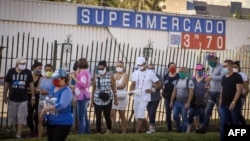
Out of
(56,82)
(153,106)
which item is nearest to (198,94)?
(153,106)

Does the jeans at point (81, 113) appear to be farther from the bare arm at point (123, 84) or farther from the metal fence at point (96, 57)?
the metal fence at point (96, 57)

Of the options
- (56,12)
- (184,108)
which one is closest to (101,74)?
(184,108)

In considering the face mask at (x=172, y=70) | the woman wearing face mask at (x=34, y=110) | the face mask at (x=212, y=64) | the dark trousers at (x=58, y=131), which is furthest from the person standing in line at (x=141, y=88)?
the dark trousers at (x=58, y=131)

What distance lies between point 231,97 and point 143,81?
226cm

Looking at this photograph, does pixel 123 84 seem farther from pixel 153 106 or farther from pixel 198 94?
pixel 198 94

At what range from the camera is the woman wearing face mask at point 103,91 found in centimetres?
1302

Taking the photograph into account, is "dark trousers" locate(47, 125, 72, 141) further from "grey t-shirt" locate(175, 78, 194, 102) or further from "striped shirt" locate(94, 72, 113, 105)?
"grey t-shirt" locate(175, 78, 194, 102)

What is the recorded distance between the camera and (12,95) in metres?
12.6

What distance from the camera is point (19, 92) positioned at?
41.1 feet

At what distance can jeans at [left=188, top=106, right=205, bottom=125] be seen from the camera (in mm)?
14281

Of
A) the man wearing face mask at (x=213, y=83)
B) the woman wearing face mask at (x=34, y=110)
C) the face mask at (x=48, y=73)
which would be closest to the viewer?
the face mask at (x=48, y=73)

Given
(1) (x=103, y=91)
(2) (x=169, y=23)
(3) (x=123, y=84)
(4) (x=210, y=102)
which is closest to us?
(1) (x=103, y=91)

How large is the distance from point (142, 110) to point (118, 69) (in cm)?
108

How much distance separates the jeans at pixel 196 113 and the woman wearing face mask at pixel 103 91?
214 cm
